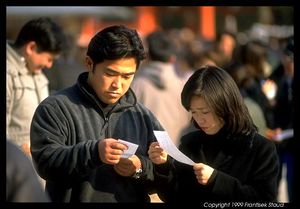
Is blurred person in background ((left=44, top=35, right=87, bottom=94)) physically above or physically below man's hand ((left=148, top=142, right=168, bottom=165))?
above

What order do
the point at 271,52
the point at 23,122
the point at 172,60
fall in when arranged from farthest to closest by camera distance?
the point at 271,52 < the point at 172,60 < the point at 23,122

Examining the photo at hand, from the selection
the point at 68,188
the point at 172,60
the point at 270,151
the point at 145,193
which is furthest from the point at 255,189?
the point at 172,60

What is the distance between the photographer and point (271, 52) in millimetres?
10906

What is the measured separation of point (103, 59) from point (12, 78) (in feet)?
3.93

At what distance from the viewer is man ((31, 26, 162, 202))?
133 inches

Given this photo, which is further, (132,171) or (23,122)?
(23,122)

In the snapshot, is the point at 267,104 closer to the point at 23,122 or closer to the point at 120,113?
the point at 23,122

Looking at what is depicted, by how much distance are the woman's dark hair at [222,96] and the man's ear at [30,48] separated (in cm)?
136

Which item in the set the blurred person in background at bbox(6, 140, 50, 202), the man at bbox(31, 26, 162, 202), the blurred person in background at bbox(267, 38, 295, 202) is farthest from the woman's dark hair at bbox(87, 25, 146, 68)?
the blurred person in background at bbox(267, 38, 295, 202)

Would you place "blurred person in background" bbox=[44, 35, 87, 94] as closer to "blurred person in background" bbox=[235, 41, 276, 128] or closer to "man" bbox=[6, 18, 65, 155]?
"man" bbox=[6, 18, 65, 155]

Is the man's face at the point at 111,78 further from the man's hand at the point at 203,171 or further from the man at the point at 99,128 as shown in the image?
the man's hand at the point at 203,171

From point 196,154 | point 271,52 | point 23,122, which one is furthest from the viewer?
point 271,52

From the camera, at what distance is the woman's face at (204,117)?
3.53 metres

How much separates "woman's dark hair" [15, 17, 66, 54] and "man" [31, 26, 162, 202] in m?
1.10
